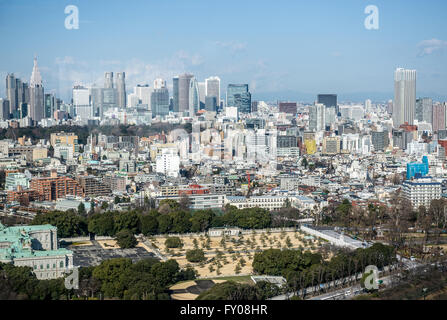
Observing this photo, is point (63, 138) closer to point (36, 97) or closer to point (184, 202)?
point (36, 97)

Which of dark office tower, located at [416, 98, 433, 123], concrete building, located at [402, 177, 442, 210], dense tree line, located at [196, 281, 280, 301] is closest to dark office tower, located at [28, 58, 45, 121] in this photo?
dense tree line, located at [196, 281, 280, 301]

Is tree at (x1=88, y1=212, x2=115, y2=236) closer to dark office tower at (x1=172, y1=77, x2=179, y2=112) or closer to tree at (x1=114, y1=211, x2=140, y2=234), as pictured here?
tree at (x1=114, y1=211, x2=140, y2=234)

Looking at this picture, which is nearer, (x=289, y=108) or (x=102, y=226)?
(x=102, y=226)

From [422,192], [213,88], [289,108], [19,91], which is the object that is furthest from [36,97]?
[289,108]

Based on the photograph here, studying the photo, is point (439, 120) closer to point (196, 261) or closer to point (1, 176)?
point (1, 176)

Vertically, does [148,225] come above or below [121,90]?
below

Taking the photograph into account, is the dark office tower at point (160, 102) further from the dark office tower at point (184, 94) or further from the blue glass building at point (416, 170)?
the blue glass building at point (416, 170)

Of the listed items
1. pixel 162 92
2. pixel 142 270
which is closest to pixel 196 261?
pixel 142 270
